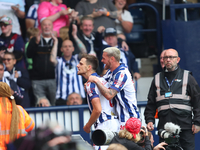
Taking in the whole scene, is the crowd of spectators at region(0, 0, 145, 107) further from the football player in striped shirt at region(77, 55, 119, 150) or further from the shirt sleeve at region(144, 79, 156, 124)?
the football player in striped shirt at region(77, 55, 119, 150)

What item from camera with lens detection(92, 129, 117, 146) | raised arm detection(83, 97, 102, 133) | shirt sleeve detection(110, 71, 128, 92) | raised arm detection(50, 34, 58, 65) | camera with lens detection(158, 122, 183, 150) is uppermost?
raised arm detection(50, 34, 58, 65)

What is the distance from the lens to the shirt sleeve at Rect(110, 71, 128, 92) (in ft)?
14.7

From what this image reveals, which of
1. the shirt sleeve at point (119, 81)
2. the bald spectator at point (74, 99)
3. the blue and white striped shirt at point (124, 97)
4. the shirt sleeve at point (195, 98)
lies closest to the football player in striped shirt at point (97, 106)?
the blue and white striped shirt at point (124, 97)

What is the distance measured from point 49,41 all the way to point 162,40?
354cm

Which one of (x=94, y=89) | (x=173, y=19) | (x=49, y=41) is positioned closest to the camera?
(x=94, y=89)

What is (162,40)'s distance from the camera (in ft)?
32.3

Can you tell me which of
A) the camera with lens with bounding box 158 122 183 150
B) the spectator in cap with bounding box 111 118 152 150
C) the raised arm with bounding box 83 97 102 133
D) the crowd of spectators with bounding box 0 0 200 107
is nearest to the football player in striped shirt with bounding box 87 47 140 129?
the raised arm with bounding box 83 97 102 133

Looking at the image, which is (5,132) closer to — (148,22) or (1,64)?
(1,64)

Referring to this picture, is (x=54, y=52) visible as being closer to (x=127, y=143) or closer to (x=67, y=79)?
(x=67, y=79)

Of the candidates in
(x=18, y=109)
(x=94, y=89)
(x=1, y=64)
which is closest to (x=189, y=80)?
(x=94, y=89)

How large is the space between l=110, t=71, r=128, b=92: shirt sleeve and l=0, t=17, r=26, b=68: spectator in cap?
4.10 metres

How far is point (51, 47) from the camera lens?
802 centimetres

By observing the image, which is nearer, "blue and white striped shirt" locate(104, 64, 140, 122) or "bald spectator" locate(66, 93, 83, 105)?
"blue and white striped shirt" locate(104, 64, 140, 122)

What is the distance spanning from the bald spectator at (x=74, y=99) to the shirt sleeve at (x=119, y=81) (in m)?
2.79
